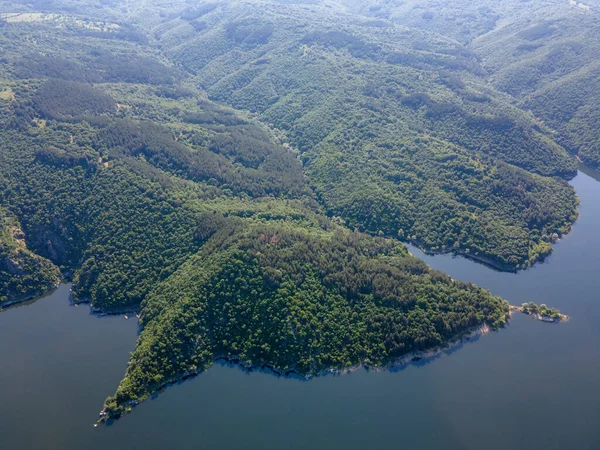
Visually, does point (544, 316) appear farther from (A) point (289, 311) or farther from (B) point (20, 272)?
(B) point (20, 272)

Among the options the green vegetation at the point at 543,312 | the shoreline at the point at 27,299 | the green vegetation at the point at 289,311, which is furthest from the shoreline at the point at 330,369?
the shoreline at the point at 27,299

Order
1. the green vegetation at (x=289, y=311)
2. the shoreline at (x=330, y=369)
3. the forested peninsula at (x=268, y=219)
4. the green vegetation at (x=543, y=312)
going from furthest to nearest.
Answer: the green vegetation at (x=543, y=312) → the forested peninsula at (x=268, y=219) → the green vegetation at (x=289, y=311) → the shoreline at (x=330, y=369)

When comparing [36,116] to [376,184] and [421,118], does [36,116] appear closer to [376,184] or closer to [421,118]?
[376,184]

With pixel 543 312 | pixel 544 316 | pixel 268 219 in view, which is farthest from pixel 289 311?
pixel 544 316

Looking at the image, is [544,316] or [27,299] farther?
[27,299]

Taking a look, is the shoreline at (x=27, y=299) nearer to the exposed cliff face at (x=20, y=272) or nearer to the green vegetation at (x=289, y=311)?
the exposed cliff face at (x=20, y=272)

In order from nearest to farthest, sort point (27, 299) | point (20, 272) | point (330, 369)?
1. point (330, 369)
2. point (27, 299)
3. point (20, 272)

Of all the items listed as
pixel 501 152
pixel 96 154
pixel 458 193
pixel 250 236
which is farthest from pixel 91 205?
pixel 501 152

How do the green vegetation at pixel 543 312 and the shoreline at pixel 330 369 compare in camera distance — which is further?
the green vegetation at pixel 543 312
